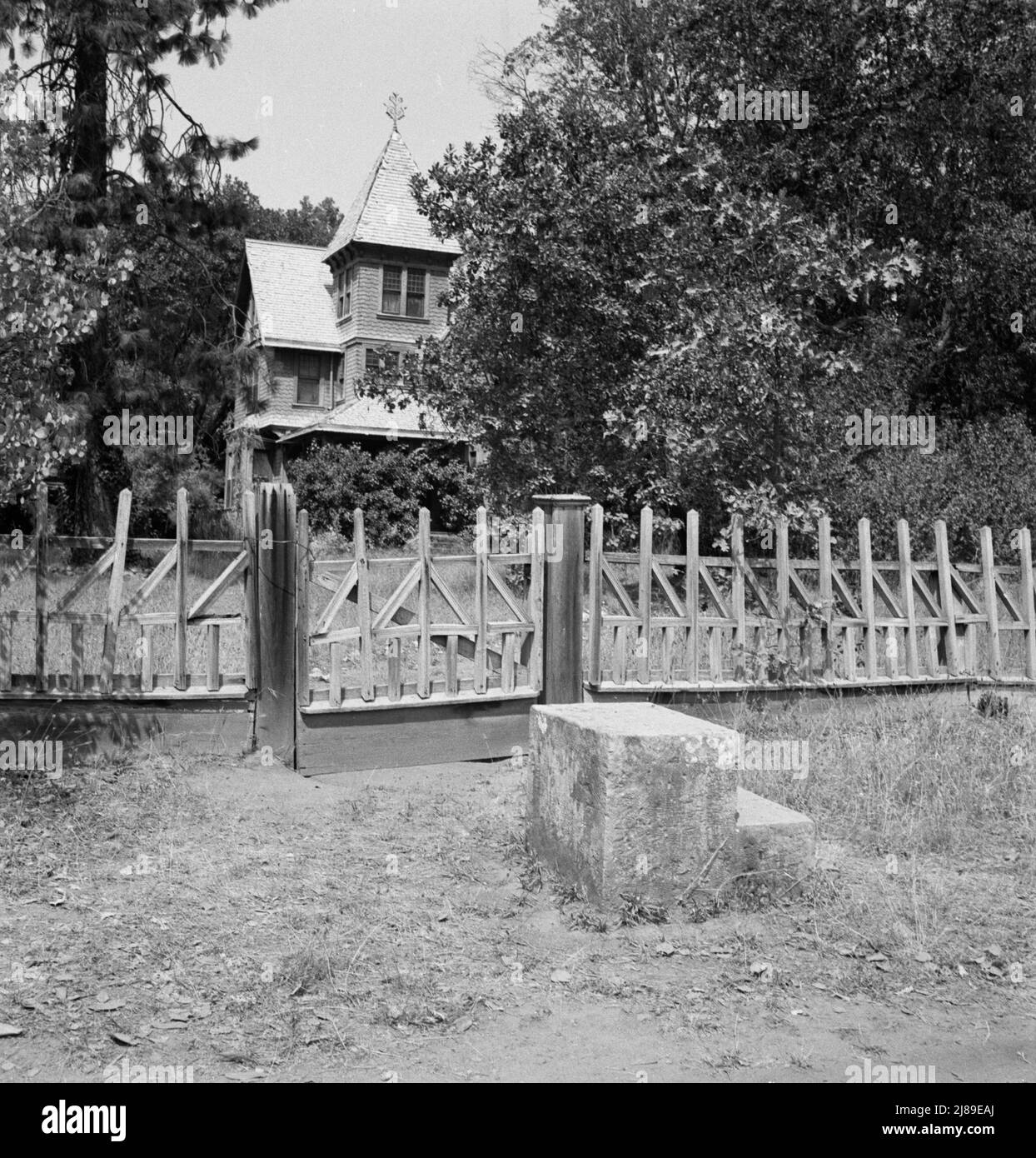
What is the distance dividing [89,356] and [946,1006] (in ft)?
62.6

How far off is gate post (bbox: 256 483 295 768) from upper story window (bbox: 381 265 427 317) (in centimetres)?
2684

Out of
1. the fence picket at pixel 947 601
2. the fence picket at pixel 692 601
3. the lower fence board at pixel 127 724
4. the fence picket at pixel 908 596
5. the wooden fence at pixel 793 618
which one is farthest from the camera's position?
the fence picket at pixel 947 601

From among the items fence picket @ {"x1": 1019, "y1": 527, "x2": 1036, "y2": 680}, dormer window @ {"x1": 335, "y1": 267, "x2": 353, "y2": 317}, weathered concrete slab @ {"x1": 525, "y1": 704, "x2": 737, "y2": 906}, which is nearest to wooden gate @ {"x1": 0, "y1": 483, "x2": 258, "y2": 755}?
weathered concrete slab @ {"x1": 525, "y1": 704, "x2": 737, "y2": 906}

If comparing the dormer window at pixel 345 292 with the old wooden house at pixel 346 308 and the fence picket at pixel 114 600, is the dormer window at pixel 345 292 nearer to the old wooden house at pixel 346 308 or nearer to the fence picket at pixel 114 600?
the old wooden house at pixel 346 308

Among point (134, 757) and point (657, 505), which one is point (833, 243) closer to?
point (657, 505)

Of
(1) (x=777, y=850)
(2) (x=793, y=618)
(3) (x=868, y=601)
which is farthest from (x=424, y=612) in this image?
(3) (x=868, y=601)

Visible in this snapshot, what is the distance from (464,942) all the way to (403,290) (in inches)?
1222

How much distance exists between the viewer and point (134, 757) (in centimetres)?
845

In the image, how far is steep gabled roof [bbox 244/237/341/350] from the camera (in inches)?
1407

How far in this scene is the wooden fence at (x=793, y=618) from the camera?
10.1 meters

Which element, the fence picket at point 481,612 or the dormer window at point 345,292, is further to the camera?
the dormer window at point 345,292

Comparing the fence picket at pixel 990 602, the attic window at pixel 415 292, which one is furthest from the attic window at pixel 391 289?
the fence picket at pixel 990 602

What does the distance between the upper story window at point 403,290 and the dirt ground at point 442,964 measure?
2873 centimetres

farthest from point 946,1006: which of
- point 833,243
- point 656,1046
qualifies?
point 833,243
